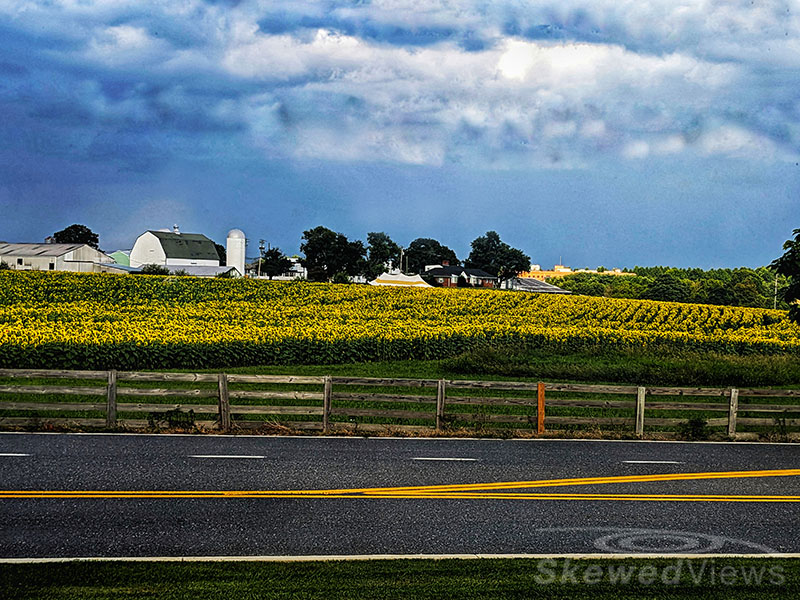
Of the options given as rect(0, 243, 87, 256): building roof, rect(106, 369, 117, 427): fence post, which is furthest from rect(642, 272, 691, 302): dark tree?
rect(106, 369, 117, 427): fence post

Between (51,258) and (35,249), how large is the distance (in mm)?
4836

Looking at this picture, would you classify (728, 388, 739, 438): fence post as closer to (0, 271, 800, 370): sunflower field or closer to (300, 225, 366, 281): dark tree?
(0, 271, 800, 370): sunflower field

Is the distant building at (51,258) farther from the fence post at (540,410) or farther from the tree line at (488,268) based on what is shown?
the fence post at (540,410)

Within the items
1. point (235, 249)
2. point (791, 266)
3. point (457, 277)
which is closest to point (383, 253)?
point (457, 277)

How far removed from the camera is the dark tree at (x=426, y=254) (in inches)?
6881

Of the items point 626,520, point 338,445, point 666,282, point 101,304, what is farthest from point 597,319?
point 666,282

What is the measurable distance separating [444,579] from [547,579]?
3.83 ft

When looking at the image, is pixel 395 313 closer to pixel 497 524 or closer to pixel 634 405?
pixel 634 405

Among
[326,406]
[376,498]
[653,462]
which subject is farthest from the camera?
[326,406]

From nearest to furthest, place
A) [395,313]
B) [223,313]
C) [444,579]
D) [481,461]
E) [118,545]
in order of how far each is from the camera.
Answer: [444,579], [118,545], [481,461], [223,313], [395,313]

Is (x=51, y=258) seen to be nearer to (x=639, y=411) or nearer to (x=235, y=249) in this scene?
(x=235, y=249)

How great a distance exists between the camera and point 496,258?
160 meters

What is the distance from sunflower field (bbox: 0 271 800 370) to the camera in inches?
1330

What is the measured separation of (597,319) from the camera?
176 ft
